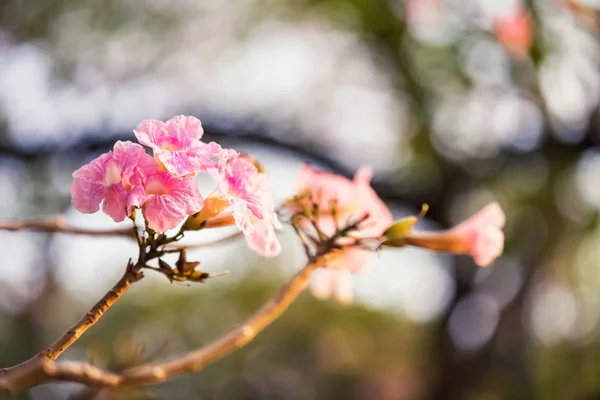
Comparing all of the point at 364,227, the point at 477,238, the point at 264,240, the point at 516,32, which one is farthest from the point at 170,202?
the point at 516,32

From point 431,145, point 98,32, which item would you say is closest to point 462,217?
point 431,145

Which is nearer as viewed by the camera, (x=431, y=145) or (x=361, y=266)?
(x=361, y=266)

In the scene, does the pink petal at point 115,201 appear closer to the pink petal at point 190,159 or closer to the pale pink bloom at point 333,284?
the pink petal at point 190,159

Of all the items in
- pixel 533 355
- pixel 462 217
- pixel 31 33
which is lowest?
pixel 533 355

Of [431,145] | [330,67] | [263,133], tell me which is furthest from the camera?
[330,67]

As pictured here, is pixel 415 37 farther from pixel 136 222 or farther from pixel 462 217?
pixel 136 222

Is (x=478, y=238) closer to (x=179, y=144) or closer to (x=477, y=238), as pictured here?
(x=477, y=238)

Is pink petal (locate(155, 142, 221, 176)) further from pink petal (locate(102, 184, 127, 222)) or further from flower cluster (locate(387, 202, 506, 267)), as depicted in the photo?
flower cluster (locate(387, 202, 506, 267))

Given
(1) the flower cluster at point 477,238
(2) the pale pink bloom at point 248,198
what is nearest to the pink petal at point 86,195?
(2) the pale pink bloom at point 248,198
